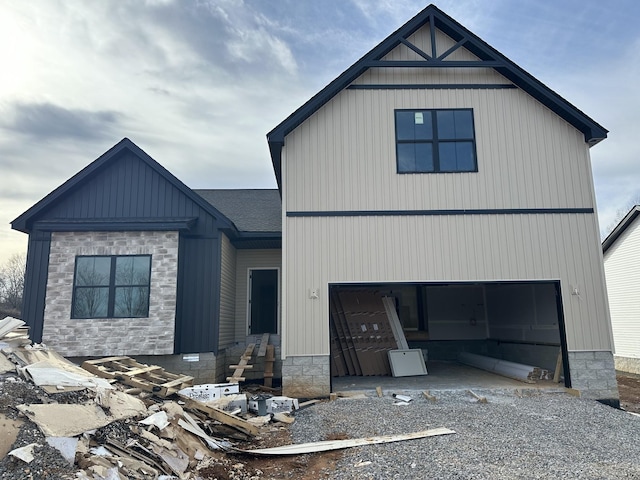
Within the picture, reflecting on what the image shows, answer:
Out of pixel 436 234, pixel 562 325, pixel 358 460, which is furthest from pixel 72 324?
pixel 562 325

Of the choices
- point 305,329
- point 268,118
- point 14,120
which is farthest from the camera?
point 268,118

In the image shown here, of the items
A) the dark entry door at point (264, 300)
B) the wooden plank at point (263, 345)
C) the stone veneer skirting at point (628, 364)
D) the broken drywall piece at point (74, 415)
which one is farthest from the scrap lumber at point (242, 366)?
the stone veneer skirting at point (628, 364)

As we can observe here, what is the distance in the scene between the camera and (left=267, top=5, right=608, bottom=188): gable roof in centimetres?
985

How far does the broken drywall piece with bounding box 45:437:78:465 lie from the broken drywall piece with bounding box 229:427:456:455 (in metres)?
2.20

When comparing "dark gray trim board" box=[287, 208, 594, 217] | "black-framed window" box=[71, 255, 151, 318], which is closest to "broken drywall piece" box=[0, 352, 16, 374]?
"black-framed window" box=[71, 255, 151, 318]

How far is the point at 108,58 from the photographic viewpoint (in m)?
10.1

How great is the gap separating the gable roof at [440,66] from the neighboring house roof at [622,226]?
760 centimetres

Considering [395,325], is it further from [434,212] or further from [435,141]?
[435,141]

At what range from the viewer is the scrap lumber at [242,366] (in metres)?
9.75

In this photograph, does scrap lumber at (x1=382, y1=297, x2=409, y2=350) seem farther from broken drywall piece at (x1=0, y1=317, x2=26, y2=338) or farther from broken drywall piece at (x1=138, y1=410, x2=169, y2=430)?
broken drywall piece at (x1=0, y1=317, x2=26, y2=338)

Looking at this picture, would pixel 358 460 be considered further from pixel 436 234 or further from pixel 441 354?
pixel 441 354

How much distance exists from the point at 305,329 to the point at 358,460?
404 centimetres

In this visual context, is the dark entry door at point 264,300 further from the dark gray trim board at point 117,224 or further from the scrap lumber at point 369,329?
the dark gray trim board at point 117,224

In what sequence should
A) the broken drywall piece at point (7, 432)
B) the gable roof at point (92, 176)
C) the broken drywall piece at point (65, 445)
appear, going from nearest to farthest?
the broken drywall piece at point (7, 432) → the broken drywall piece at point (65, 445) → the gable roof at point (92, 176)
